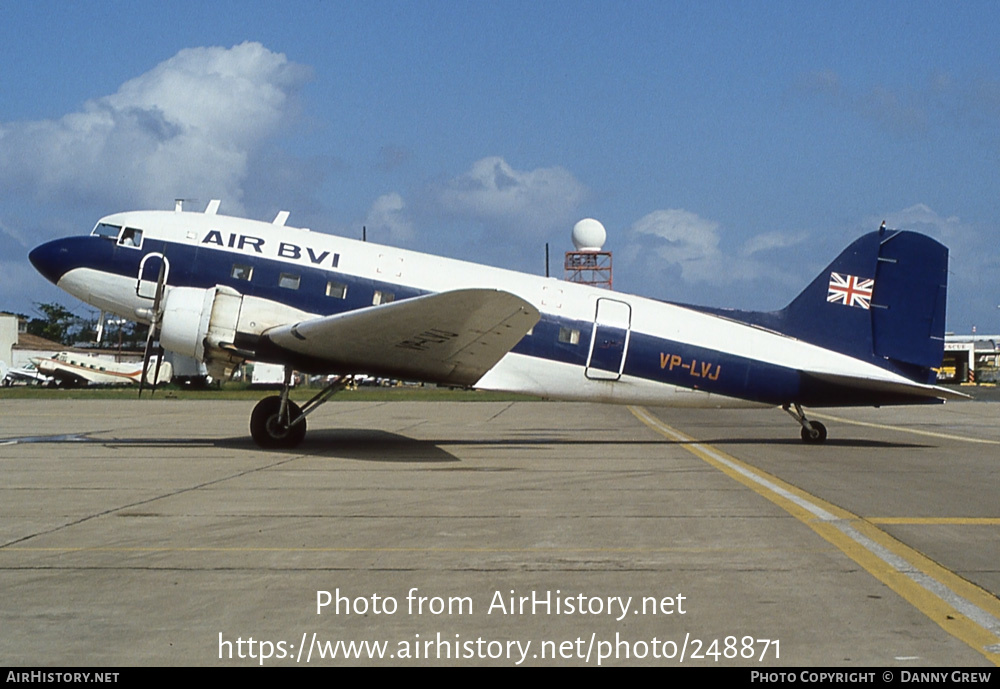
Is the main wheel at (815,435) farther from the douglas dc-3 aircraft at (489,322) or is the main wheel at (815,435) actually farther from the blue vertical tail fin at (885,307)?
the blue vertical tail fin at (885,307)

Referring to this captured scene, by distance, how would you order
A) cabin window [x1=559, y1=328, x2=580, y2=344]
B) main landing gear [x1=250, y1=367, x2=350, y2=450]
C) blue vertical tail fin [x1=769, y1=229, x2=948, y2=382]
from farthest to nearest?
1. blue vertical tail fin [x1=769, y1=229, x2=948, y2=382]
2. cabin window [x1=559, y1=328, x2=580, y2=344]
3. main landing gear [x1=250, y1=367, x2=350, y2=450]

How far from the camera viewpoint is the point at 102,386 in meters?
65.2

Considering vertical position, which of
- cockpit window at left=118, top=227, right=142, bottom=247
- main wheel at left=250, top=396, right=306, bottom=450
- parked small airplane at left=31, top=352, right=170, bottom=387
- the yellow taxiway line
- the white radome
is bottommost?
parked small airplane at left=31, top=352, right=170, bottom=387

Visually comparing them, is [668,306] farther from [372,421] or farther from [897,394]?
[372,421]

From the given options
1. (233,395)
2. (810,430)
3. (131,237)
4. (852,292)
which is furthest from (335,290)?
(233,395)

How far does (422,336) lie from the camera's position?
14609 mm

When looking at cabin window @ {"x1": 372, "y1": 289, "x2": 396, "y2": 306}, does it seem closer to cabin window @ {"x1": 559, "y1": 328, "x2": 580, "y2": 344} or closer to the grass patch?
cabin window @ {"x1": 559, "y1": 328, "x2": 580, "y2": 344}

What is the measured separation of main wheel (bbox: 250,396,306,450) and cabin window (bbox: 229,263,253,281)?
2.35 m

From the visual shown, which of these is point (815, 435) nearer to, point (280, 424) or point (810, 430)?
point (810, 430)

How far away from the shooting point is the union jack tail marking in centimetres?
1836

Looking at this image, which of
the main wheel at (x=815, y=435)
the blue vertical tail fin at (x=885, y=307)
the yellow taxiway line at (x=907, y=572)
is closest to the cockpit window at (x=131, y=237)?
the yellow taxiway line at (x=907, y=572)

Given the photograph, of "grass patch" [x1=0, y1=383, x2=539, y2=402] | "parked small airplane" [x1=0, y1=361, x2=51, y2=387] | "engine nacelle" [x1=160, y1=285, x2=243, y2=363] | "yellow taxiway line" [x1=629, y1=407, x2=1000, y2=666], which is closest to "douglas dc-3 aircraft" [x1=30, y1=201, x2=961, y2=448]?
"engine nacelle" [x1=160, y1=285, x2=243, y2=363]

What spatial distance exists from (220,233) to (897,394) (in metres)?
13.6

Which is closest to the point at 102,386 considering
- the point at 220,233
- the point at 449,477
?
the point at 220,233
